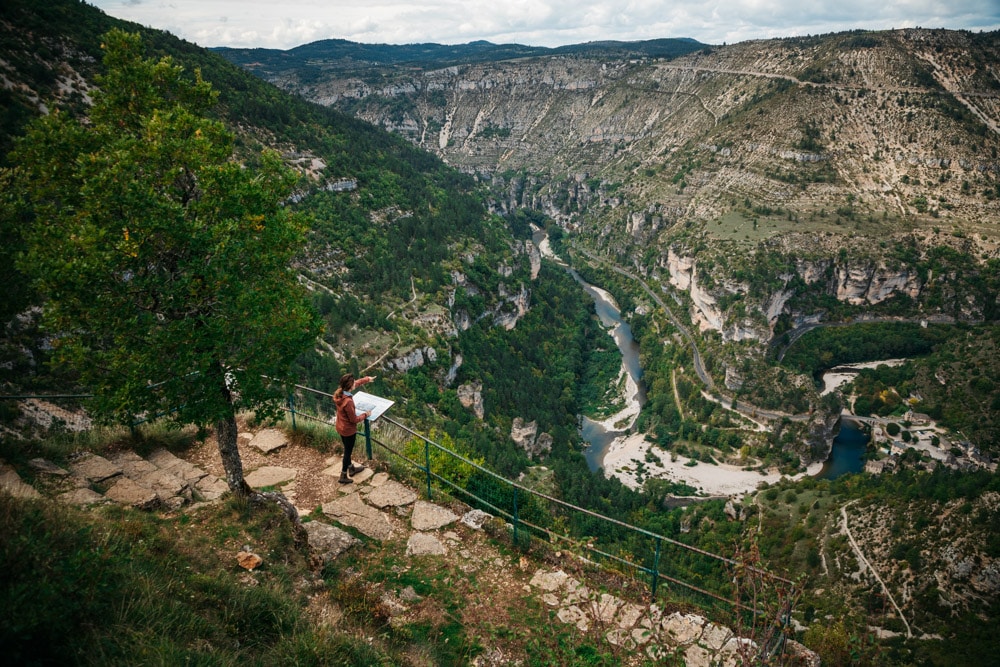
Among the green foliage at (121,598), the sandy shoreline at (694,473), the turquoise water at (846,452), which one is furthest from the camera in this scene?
the turquoise water at (846,452)

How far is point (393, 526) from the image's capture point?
10.9 meters

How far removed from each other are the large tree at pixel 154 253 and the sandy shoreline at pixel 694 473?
59.9 meters

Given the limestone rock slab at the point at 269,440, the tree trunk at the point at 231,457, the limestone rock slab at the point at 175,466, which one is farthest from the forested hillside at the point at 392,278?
the tree trunk at the point at 231,457

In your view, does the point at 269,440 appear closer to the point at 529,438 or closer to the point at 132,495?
the point at 132,495

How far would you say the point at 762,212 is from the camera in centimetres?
9594

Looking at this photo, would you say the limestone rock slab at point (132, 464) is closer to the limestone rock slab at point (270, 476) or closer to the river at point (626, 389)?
the limestone rock slab at point (270, 476)

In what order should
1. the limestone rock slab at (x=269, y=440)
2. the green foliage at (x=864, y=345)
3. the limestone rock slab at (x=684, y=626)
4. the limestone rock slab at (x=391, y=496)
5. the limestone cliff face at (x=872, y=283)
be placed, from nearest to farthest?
the limestone rock slab at (x=684, y=626) < the limestone rock slab at (x=391, y=496) < the limestone rock slab at (x=269, y=440) < the green foliage at (x=864, y=345) < the limestone cliff face at (x=872, y=283)

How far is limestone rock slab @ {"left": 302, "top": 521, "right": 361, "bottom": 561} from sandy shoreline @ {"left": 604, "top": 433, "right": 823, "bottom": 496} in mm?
57305

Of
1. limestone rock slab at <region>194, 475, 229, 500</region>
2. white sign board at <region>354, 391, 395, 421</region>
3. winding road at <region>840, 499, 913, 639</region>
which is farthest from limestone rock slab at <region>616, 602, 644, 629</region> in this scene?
winding road at <region>840, 499, 913, 639</region>

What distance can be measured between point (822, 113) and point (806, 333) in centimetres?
4744

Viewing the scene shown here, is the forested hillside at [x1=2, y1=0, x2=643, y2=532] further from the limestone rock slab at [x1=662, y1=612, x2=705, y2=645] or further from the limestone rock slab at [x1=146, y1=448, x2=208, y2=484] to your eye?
the limestone rock slab at [x1=662, y1=612, x2=705, y2=645]

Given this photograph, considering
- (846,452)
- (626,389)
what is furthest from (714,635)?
(846,452)

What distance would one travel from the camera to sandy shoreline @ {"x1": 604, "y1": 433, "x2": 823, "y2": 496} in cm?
6265

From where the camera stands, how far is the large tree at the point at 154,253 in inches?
307
